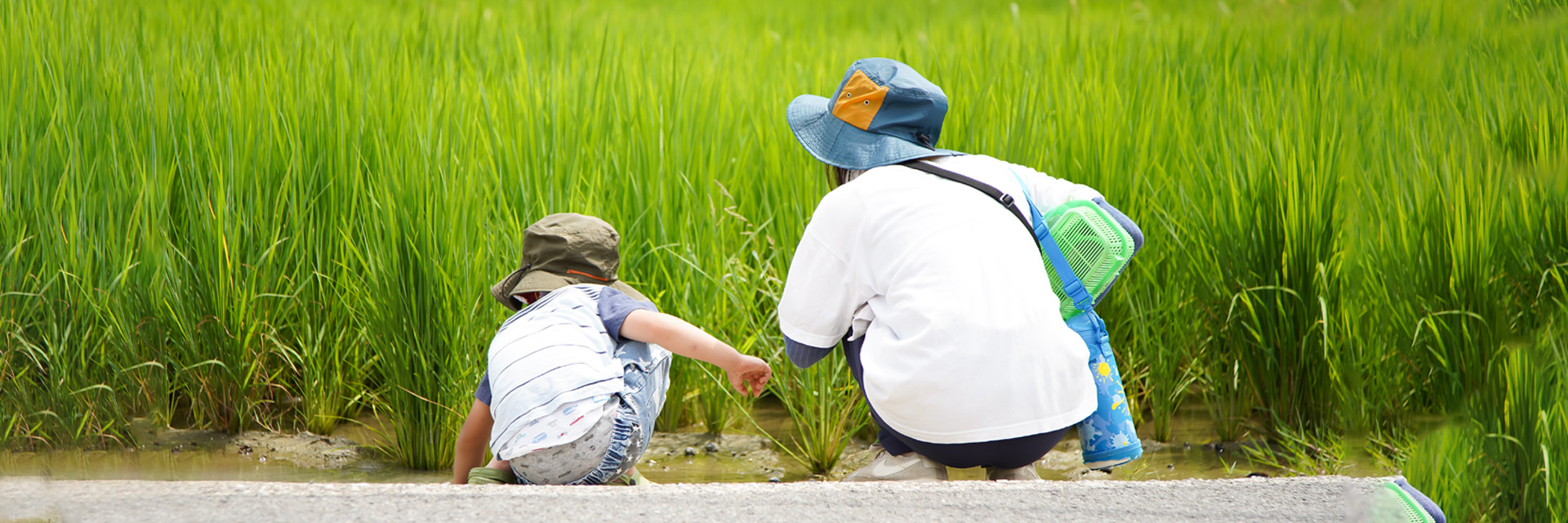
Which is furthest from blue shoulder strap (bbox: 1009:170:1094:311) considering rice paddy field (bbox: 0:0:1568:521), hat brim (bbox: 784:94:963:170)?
rice paddy field (bbox: 0:0:1568:521)

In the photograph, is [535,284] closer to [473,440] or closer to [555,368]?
[555,368]

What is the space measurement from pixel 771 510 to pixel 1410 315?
1.72 metres

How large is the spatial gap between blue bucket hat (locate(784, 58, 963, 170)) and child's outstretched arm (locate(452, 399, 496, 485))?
938mm

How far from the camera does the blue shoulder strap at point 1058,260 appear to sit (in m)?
1.93

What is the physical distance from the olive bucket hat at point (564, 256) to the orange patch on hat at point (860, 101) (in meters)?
0.60

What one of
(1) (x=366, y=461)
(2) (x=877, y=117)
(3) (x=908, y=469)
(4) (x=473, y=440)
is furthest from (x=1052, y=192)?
(1) (x=366, y=461)

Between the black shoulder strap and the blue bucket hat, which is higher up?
the blue bucket hat

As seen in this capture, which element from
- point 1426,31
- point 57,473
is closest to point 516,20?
point 57,473

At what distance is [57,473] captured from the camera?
242 cm

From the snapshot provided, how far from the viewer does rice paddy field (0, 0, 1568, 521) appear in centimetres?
231

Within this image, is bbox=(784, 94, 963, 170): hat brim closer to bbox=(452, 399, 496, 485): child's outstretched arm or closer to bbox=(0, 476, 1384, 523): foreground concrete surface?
bbox=(0, 476, 1384, 523): foreground concrete surface

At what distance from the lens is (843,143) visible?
1985mm

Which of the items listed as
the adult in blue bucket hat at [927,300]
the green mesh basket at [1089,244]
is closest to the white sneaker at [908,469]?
the adult in blue bucket hat at [927,300]

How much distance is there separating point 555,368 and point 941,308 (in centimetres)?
78
